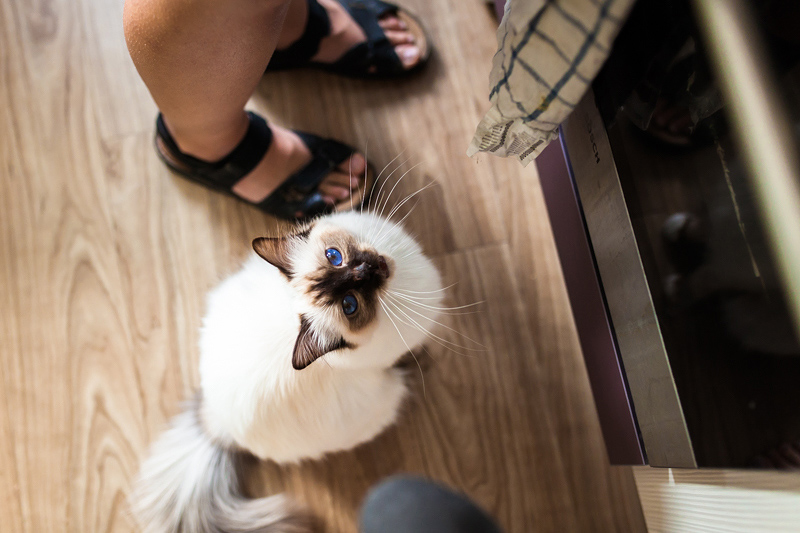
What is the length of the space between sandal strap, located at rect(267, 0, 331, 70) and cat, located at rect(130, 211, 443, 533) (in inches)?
21.6

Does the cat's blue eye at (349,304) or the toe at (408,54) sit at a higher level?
the toe at (408,54)

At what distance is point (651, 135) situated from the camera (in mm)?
706

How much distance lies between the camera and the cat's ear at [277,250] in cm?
85

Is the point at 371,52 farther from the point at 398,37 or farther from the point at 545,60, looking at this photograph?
the point at 545,60

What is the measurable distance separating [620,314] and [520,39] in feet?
1.89

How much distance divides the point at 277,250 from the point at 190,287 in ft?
1.86

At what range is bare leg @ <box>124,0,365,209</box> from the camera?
700 millimetres

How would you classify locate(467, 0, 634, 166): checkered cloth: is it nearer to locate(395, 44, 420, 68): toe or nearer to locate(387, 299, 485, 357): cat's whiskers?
locate(387, 299, 485, 357): cat's whiskers

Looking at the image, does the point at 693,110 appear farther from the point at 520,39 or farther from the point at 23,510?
the point at 23,510

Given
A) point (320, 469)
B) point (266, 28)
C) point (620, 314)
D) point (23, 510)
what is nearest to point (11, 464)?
point (23, 510)

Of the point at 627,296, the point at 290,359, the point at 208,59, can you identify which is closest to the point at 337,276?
the point at 290,359

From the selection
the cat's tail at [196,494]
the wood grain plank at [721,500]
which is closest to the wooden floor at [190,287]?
the cat's tail at [196,494]

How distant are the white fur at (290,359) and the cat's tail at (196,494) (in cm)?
7

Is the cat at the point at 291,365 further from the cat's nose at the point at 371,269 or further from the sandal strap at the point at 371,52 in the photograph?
the sandal strap at the point at 371,52
